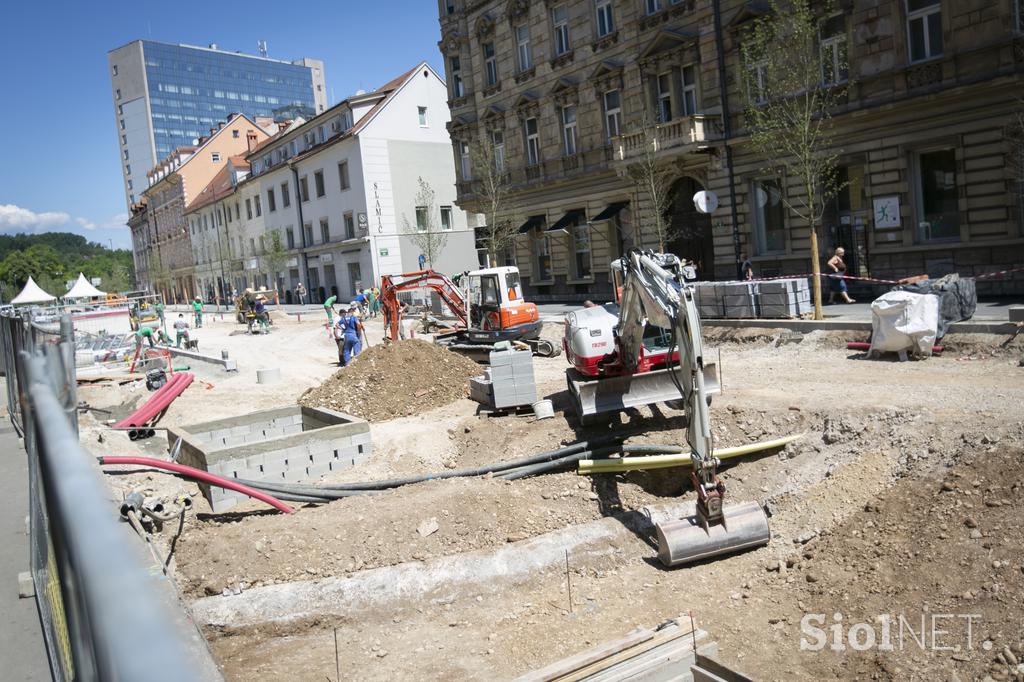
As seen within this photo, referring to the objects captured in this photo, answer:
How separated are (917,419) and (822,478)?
152cm

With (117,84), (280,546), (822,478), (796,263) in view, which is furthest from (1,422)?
(117,84)

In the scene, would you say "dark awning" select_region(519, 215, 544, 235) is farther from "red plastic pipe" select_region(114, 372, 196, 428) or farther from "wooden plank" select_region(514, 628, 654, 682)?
"wooden plank" select_region(514, 628, 654, 682)

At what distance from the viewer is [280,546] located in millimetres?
8680

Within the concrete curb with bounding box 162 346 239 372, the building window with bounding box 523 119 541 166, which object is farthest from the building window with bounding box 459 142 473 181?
the concrete curb with bounding box 162 346 239 372

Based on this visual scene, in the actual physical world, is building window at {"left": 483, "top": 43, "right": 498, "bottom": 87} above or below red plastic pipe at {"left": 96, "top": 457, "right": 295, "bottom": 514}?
above

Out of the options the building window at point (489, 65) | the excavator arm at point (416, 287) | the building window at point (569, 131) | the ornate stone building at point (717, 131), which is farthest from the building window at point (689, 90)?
the building window at point (489, 65)

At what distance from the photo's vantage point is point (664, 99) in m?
28.9

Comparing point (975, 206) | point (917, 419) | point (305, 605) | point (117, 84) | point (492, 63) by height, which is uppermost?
point (117, 84)

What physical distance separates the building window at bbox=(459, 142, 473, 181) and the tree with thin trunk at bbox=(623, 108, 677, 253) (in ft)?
37.3

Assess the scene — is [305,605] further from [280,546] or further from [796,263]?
[796,263]

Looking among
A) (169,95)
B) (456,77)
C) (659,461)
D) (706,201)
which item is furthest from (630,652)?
(169,95)

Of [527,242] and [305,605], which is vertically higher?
[527,242]

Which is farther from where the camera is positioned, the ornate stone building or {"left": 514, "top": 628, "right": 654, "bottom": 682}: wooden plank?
the ornate stone building

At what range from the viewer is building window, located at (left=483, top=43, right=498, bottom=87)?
1438 inches
